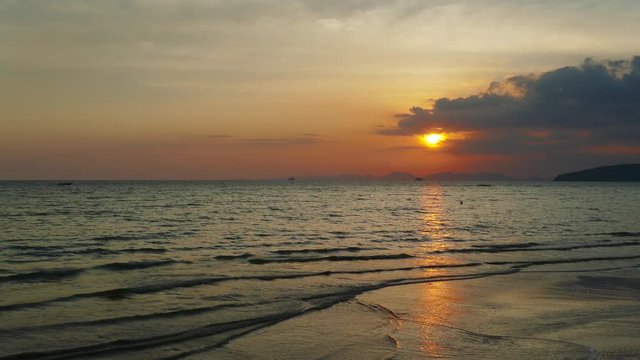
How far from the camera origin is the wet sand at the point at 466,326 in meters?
10.8

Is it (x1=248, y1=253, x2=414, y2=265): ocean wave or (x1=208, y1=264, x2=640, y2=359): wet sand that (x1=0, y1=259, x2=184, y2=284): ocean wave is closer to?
(x1=248, y1=253, x2=414, y2=265): ocean wave

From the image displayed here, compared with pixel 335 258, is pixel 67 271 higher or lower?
higher

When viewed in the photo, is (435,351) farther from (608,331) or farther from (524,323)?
(608,331)

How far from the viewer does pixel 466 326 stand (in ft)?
42.4

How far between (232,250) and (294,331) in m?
16.3

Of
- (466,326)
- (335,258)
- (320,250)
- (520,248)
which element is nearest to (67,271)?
(335,258)

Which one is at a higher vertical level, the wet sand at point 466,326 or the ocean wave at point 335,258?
the wet sand at point 466,326

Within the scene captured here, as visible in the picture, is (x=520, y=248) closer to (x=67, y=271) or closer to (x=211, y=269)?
(x=211, y=269)

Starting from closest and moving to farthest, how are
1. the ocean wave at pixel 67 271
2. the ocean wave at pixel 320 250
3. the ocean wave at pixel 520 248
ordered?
the ocean wave at pixel 67 271 → the ocean wave at pixel 320 250 → the ocean wave at pixel 520 248

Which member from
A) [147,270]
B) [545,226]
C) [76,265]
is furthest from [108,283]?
[545,226]

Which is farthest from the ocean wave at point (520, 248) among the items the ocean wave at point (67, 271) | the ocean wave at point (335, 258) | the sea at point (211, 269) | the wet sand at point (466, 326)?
the ocean wave at point (67, 271)

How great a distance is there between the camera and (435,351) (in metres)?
10.8

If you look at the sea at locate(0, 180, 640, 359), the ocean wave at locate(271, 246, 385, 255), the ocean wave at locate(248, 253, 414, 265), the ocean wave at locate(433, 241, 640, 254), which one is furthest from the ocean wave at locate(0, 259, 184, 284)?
the ocean wave at locate(433, 241, 640, 254)

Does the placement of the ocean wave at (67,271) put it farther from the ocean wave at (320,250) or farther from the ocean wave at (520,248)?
the ocean wave at (520,248)
